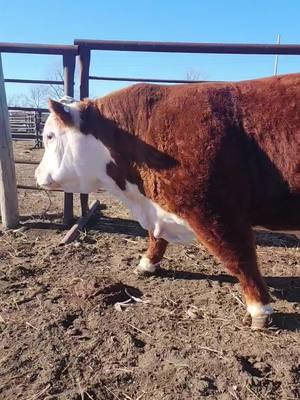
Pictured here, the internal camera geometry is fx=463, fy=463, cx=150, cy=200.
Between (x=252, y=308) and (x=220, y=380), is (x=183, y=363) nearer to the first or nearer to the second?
(x=220, y=380)

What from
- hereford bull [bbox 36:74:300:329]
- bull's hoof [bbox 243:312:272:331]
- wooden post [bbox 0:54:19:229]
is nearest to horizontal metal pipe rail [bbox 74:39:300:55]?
hereford bull [bbox 36:74:300:329]

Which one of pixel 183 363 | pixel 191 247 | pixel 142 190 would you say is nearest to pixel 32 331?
pixel 183 363

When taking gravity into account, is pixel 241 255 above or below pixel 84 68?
below

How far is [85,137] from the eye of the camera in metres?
3.57

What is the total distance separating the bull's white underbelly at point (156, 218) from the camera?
338 cm

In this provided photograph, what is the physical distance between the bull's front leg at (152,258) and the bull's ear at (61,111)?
118cm

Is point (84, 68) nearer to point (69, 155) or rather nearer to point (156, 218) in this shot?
point (69, 155)

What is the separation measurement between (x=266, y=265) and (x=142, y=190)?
1.48m

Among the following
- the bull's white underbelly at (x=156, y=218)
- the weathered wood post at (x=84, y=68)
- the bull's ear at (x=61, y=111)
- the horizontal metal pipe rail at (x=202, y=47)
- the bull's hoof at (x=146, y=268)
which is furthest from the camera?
the weathered wood post at (x=84, y=68)

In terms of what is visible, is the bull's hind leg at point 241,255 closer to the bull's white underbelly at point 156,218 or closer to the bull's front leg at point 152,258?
the bull's white underbelly at point 156,218

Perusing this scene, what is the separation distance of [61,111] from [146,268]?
4.78ft

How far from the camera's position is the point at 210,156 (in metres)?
2.93

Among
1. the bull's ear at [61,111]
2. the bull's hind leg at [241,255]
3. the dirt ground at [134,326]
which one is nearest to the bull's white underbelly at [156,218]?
the bull's hind leg at [241,255]

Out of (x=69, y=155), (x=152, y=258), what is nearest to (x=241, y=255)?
(x=152, y=258)
